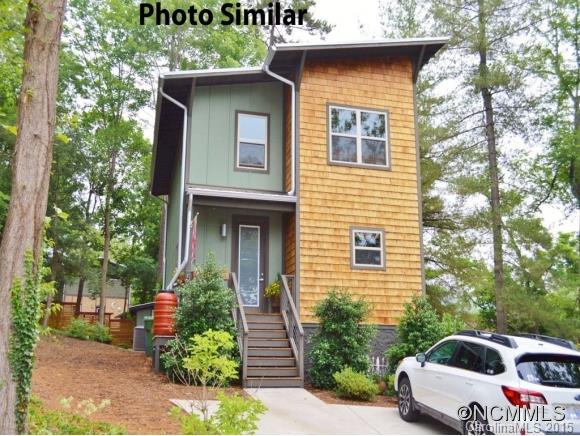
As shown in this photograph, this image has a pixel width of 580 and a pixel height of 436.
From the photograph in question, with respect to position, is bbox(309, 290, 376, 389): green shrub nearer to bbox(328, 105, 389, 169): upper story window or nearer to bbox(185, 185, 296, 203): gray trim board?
bbox(185, 185, 296, 203): gray trim board

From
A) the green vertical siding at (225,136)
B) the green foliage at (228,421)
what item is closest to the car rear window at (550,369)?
the green foliage at (228,421)

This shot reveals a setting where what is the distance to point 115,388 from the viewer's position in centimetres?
908

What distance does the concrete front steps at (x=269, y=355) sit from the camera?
1020 cm

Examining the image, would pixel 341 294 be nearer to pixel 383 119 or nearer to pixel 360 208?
pixel 360 208

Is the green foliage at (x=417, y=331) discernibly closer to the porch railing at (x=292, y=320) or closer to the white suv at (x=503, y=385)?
the porch railing at (x=292, y=320)

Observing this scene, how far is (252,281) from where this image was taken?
12.9 meters

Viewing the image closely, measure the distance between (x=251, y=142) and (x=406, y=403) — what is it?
24.6 feet

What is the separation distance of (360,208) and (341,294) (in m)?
2.55

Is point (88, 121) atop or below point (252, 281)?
atop

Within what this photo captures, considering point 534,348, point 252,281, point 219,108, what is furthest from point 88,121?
point 534,348

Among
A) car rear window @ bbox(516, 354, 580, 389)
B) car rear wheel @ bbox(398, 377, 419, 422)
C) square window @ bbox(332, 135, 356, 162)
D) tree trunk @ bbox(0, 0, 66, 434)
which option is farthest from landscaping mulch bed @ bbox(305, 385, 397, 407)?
tree trunk @ bbox(0, 0, 66, 434)

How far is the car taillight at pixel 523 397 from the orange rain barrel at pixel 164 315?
6.99 meters

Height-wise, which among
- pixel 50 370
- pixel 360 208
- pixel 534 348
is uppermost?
pixel 360 208

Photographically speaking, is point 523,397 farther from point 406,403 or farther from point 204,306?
point 204,306
